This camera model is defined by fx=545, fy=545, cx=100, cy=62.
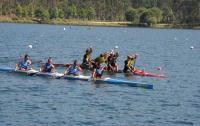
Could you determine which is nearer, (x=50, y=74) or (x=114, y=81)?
(x=114, y=81)

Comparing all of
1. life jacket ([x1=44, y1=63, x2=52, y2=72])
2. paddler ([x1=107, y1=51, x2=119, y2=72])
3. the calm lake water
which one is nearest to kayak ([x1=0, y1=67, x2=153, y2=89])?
the calm lake water

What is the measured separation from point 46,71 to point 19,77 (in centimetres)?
217

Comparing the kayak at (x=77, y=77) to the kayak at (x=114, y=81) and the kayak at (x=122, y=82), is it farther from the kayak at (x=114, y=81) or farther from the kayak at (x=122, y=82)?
the kayak at (x=122, y=82)

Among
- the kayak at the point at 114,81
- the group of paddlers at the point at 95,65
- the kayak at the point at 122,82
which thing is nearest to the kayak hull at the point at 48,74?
the group of paddlers at the point at 95,65

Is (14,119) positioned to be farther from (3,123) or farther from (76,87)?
(76,87)

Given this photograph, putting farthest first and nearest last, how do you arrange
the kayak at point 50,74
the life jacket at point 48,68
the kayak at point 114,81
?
the life jacket at point 48,68
the kayak at point 50,74
the kayak at point 114,81

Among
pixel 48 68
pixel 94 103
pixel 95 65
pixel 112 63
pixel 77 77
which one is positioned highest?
pixel 95 65

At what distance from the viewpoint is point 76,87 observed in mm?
38344

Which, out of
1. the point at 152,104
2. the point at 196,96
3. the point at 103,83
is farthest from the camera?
the point at 103,83

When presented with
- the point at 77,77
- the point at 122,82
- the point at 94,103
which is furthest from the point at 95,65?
the point at 94,103

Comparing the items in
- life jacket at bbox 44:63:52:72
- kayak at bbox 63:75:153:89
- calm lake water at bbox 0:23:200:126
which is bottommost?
calm lake water at bbox 0:23:200:126

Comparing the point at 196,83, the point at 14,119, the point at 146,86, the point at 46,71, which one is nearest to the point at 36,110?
the point at 14,119

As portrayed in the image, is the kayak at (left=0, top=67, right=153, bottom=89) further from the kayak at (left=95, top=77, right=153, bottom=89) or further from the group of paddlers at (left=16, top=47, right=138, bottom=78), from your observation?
the group of paddlers at (left=16, top=47, right=138, bottom=78)

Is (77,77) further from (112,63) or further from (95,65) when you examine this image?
(112,63)
